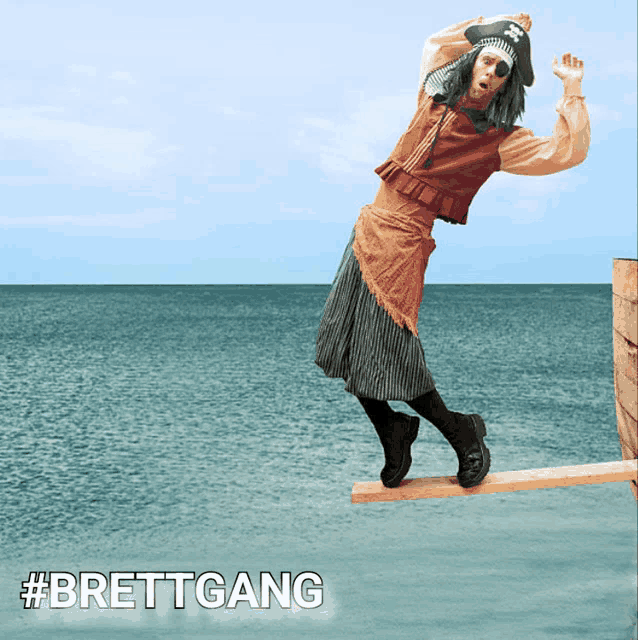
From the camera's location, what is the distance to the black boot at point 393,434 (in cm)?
330

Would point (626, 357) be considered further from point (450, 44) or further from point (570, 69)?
point (450, 44)

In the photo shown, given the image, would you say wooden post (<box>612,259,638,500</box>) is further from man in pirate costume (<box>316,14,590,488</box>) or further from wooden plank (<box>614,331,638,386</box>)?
man in pirate costume (<box>316,14,590,488</box>)

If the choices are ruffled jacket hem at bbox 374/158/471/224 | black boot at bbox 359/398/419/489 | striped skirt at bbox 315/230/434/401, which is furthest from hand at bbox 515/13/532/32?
black boot at bbox 359/398/419/489

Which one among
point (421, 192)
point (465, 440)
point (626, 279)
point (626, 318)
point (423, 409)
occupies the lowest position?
point (465, 440)

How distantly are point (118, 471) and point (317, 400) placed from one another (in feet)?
40.1

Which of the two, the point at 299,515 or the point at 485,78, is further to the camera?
the point at 299,515

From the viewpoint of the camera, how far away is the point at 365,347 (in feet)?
10.3

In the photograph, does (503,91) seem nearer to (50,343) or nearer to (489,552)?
(489,552)

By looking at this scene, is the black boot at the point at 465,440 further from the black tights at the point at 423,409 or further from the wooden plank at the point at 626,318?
the wooden plank at the point at 626,318

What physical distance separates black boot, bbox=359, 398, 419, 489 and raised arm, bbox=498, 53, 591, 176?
3.26ft

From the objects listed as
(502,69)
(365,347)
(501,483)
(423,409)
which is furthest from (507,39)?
(501,483)

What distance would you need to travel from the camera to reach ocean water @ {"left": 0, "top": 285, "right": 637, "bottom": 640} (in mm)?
15719

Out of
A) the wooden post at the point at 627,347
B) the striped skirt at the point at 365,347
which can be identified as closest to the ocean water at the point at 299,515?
the wooden post at the point at 627,347

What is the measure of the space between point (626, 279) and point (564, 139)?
1107mm
